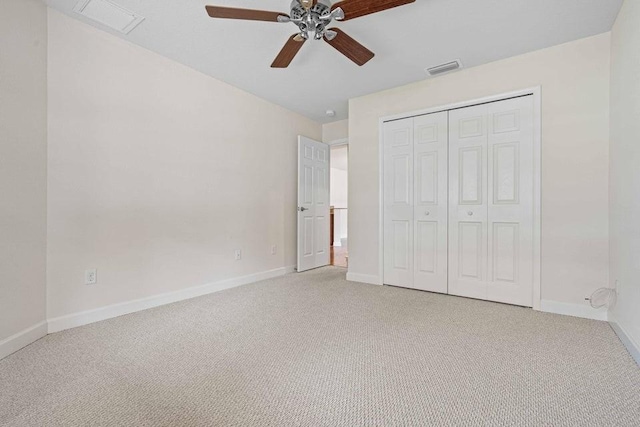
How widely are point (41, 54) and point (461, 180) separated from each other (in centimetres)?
378

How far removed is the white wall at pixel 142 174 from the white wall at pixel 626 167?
3.47 metres

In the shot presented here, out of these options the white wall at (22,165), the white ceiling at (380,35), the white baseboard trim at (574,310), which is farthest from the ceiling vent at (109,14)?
the white baseboard trim at (574,310)

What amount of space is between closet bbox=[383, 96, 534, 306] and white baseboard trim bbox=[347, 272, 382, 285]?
0.12 meters

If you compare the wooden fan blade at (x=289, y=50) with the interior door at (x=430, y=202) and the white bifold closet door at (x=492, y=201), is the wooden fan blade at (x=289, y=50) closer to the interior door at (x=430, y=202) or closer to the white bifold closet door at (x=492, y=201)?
the interior door at (x=430, y=202)

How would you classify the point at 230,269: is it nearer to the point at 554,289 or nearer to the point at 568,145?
the point at 554,289

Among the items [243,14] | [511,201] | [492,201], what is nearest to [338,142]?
[492,201]

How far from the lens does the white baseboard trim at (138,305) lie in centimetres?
225

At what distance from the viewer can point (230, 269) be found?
11.6 ft

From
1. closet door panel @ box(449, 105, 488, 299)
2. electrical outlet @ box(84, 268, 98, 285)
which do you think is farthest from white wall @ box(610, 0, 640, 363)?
electrical outlet @ box(84, 268, 98, 285)

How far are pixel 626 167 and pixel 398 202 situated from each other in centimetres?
194

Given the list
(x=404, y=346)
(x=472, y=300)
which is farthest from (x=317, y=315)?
(x=472, y=300)

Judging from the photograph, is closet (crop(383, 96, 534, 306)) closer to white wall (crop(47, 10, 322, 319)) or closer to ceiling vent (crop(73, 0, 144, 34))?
white wall (crop(47, 10, 322, 319))

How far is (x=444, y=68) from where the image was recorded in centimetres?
308

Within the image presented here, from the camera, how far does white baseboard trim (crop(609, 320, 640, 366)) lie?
174 centimetres
